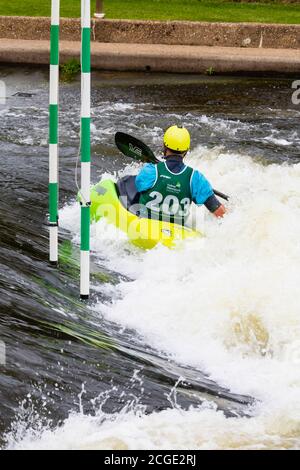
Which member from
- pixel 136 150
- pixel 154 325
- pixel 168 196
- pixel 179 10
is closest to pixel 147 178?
pixel 168 196

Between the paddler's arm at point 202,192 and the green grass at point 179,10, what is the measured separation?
921 cm

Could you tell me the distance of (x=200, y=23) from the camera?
14.7 meters

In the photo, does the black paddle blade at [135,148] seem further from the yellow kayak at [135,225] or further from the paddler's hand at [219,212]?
the paddler's hand at [219,212]

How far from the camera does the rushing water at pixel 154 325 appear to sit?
4465 millimetres

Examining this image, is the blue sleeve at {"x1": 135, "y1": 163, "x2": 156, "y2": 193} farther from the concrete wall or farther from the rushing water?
the concrete wall

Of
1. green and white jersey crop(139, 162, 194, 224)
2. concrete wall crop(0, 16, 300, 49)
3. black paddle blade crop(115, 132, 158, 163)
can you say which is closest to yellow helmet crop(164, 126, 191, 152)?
green and white jersey crop(139, 162, 194, 224)

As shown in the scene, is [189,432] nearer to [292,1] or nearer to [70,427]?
[70,427]

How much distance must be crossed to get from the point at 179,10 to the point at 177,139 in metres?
10.4

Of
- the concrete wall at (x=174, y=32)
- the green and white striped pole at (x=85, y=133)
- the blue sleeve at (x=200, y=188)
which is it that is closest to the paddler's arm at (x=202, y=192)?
the blue sleeve at (x=200, y=188)

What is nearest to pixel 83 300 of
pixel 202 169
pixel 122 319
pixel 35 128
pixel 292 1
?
pixel 122 319

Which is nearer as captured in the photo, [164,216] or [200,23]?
[164,216]

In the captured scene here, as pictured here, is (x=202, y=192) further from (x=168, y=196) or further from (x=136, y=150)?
(x=136, y=150)

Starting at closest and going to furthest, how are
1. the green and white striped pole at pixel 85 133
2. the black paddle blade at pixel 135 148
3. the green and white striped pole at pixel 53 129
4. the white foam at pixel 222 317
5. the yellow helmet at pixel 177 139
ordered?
the white foam at pixel 222 317
the green and white striped pole at pixel 85 133
the green and white striped pole at pixel 53 129
the yellow helmet at pixel 177 139
the black paddle blade at pixel 135 148

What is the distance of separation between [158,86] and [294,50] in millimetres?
2742
